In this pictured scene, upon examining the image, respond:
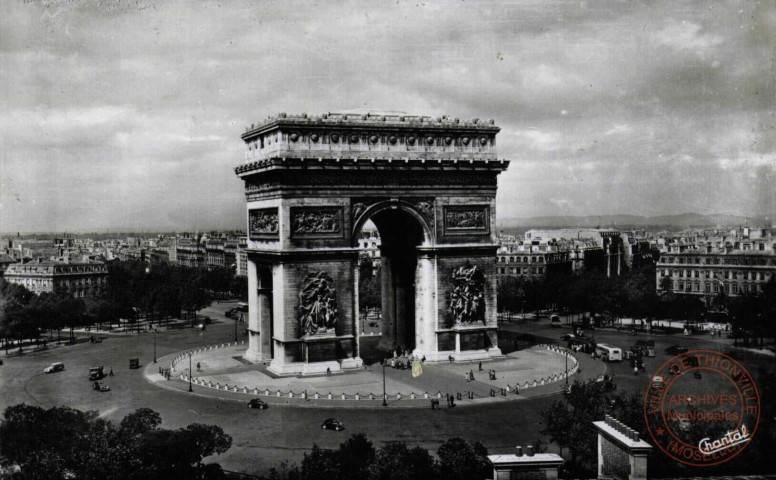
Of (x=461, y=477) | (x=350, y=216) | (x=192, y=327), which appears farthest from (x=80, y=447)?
(x=192, y=327)

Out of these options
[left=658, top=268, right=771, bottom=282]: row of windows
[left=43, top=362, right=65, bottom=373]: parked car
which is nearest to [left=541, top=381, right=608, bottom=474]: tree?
[left=43, top=362, right=65, bottom=373]: parked car

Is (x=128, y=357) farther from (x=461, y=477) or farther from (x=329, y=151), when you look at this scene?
(x=461, y=477)

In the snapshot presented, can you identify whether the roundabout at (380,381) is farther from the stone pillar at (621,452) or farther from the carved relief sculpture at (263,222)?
the stone pillar at (621,452)

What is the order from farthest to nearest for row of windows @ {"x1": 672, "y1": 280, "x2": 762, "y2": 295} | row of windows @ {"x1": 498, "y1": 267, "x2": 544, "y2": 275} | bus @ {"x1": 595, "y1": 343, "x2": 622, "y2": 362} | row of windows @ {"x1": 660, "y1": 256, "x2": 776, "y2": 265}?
row of windows @ {"x1": 498, "y1": 267, "x2": 544, "y2": 275}, row of windows @ {"x1": 672, "y1": 280, "x2": 762, "y2": 295}, row of windows @ {"x1": 660, "y1": 256, "x2": 776, "y2": 265}, bus @ {"x1": 595, "y1": 343, "x2": 622, "y2": 362}

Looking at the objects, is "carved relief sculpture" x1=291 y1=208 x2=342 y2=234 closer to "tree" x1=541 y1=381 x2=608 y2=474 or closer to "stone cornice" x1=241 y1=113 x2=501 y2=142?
"stone cornice" x1=241 y1=113 x2=501 y2=142

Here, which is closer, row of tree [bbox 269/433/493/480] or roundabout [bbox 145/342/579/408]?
row of tree [bbox 269/433/493/480]

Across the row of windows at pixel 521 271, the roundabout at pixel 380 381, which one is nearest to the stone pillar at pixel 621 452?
the roundabout at pixel 380 381
